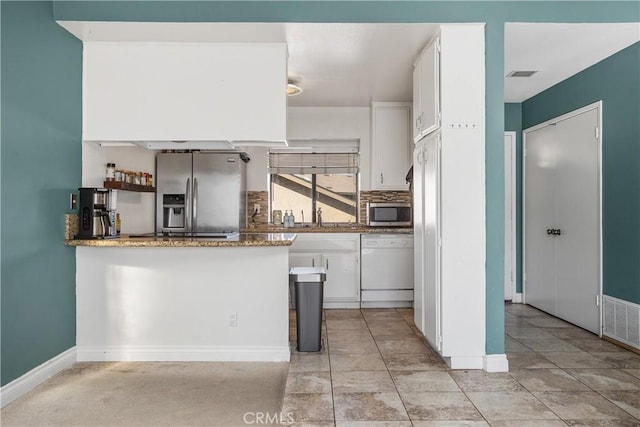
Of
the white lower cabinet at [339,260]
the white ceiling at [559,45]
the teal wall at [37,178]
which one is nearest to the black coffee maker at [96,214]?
the teal wall at [37,178]

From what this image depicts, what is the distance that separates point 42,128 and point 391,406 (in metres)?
2.85

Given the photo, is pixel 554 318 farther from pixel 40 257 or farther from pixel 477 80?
pixel 40 257

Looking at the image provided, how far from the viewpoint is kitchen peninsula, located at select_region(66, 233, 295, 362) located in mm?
3389

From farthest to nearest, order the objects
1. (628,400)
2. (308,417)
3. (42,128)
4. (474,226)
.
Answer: (474,226), (42,128), (628,400), (308,417)

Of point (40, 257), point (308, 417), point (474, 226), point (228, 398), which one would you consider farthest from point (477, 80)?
point (40, 257)

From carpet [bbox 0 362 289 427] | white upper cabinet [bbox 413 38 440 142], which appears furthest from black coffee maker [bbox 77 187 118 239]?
white upper cabinet [bbox 413 38 440 142]

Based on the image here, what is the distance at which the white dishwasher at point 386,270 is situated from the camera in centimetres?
518

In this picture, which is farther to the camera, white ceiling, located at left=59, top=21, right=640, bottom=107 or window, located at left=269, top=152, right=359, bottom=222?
window, located at left=269, top=152, right=359, bottom=222

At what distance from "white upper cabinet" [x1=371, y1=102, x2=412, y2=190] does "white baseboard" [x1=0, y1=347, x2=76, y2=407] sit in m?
3.70

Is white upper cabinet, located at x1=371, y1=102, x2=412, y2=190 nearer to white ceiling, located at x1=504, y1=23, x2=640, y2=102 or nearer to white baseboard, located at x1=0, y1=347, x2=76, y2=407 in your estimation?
white ceiling, located at x1=504, y1=23, x2=640, y2=102

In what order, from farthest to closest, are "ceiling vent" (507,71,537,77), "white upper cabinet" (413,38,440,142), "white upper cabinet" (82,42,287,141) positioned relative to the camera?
"ceiling vent" (507,71,537,77) → "white upper cabinet" (82,42,287,141) → "white upper cabinet" (413,38,440,142)

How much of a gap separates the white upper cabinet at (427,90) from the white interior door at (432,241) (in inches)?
5.0

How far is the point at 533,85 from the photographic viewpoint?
4.73m

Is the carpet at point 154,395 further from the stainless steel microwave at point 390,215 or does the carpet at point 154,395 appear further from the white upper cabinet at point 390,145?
the white upper cabinet at point 390,145
